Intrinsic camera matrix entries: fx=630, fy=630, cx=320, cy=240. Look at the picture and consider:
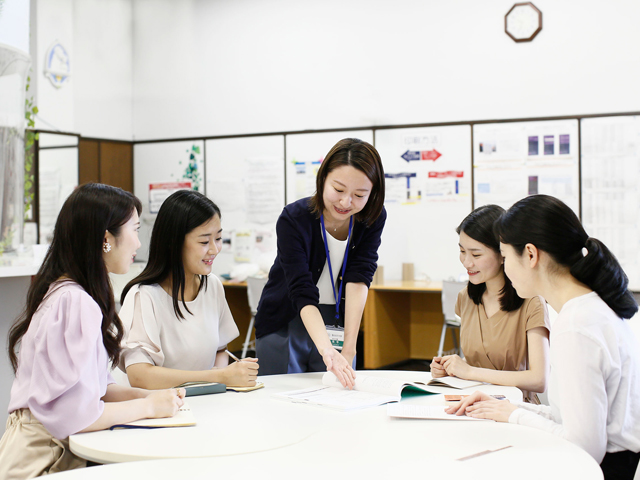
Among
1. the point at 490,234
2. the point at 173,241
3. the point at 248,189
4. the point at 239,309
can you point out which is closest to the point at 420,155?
the point at 248,189

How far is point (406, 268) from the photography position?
5.37m

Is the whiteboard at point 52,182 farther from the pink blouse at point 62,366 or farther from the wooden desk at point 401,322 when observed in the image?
the pink blouse at point 62,366

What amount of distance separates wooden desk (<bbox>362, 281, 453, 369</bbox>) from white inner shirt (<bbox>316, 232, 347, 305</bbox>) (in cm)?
277

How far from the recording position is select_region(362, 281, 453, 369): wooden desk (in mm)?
4973

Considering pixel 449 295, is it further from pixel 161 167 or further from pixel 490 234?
pixel 161 167

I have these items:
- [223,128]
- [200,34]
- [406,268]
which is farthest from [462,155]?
[200,34]

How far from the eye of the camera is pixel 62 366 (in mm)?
1332

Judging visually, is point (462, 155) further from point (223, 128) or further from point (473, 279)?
point (473, 279)

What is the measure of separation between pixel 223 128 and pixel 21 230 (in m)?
3.27

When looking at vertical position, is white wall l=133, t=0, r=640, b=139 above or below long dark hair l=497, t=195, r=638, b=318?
above

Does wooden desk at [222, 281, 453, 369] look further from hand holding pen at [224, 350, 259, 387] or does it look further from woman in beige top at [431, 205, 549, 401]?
hand holding pen at [224, 350, 259, 387]

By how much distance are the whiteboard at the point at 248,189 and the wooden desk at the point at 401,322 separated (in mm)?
1235

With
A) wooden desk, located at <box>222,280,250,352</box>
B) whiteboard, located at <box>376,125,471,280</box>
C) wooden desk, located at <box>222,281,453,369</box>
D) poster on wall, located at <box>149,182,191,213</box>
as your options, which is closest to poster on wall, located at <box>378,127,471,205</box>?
whiteboard, located at <box>376,125,471,280</box>

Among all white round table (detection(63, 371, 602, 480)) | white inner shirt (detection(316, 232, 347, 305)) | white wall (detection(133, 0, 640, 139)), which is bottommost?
white round table (detection(63, 371, 602, 480))
